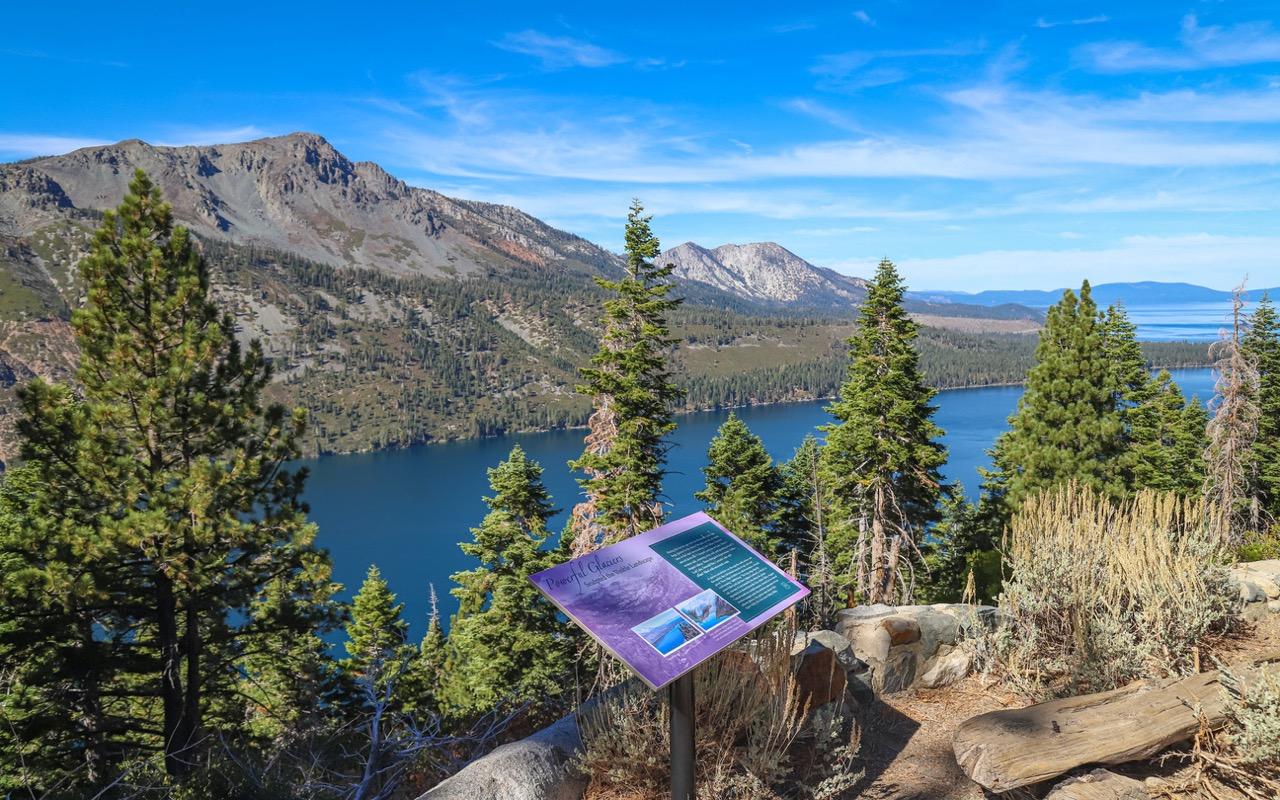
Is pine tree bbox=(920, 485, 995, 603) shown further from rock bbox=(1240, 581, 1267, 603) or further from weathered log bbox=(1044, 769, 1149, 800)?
weathered log bbox=(1044, 769, 1149, 800)

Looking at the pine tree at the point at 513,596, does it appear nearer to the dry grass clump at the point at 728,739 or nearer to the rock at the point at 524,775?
the rock at the point at 524,775

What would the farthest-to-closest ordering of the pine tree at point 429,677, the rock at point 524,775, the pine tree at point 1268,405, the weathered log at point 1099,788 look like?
the pine tree at point 1268,405
the pine tree at point 429,677
the rock at point 524,775
the weathered log at point 1099,788

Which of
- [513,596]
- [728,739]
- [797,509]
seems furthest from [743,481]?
[728,739]

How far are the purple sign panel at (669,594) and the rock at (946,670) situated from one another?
11.4 ft

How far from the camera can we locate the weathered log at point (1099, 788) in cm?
412

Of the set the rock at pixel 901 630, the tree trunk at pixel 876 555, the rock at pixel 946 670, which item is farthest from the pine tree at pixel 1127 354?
the rock at pixel 901 630

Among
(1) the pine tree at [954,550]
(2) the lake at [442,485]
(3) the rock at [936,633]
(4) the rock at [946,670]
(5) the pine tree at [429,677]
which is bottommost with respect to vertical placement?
(2) the lake at [442,485]

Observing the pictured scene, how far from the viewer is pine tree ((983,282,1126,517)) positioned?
922 inches

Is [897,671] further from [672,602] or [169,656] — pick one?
[169,656]

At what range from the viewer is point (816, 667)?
21.0ft

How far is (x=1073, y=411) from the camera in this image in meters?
23.9

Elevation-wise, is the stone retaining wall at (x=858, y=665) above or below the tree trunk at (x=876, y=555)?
above

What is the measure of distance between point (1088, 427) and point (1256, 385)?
5209 millimetres

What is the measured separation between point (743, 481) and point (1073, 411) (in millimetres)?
12495
